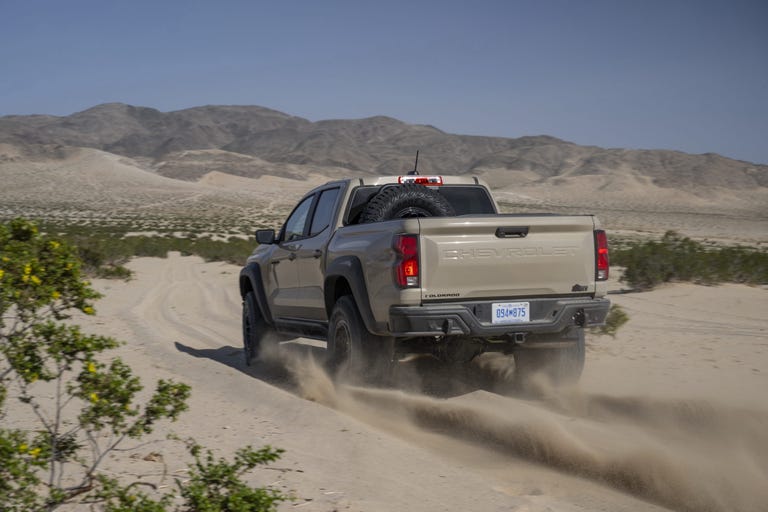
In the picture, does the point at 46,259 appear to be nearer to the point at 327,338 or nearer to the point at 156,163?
the point at 327,338

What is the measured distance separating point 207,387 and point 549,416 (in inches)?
127

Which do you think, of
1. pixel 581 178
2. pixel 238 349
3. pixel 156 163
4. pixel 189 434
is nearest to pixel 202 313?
pixel 238 349

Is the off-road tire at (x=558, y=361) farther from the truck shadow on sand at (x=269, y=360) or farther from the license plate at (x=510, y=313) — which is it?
the truck shadow on sand at (x=269, y=360)

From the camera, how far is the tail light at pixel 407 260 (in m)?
5.88

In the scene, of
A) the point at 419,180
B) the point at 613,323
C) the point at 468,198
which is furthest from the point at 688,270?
the point at 419,180

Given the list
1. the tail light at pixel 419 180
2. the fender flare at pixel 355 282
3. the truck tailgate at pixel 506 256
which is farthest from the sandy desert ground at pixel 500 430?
the tail light at pixel 419 180

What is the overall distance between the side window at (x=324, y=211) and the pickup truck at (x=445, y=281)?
0.04 metres

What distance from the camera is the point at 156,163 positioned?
170 metres

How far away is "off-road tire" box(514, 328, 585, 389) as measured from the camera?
6.87 m

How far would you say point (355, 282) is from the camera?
6512mm

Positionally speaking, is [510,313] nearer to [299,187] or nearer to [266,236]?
[266,236]

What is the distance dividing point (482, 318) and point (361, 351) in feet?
3.54

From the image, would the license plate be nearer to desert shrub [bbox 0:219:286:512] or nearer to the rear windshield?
the rear windshield

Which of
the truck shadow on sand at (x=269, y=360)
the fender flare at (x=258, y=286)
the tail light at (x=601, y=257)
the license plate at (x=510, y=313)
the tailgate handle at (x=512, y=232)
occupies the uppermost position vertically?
the tailgate handle at (x=512, y=232)
